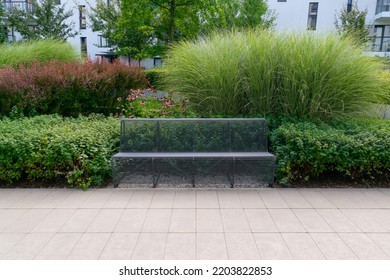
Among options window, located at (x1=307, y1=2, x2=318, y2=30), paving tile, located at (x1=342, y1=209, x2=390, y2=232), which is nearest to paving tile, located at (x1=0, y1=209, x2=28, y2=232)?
paving tile, located at (x1=342, y1=209, x2=390, y2=232)

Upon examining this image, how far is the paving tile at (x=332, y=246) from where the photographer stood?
2.75 metres

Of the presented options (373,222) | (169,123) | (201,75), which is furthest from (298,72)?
(373,222)

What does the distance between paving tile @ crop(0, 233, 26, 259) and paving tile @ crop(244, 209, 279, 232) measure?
2443 millimetres

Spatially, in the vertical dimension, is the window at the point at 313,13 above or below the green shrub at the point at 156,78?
above

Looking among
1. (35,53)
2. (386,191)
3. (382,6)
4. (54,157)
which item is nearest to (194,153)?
(54,157)

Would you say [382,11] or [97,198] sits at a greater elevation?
[382,11]

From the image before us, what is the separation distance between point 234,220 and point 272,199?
859 mm

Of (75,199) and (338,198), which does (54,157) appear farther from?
(338,198)

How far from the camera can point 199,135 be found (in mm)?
4910

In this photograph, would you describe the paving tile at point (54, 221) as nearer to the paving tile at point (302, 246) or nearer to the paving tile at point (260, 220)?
the paving tile at point (260, 220)

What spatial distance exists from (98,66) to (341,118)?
573 centimetres

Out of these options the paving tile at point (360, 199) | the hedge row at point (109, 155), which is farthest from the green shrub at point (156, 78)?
the paving tile at point (360, 199)

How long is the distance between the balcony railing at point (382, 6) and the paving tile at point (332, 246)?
2785 cm

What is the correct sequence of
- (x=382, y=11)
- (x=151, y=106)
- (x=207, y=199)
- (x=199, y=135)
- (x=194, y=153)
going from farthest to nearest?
(x=382, y=11) < (x=151, y=106) < (x=199, y=135) < (x=194, y=153) < (x=207, y=199)
